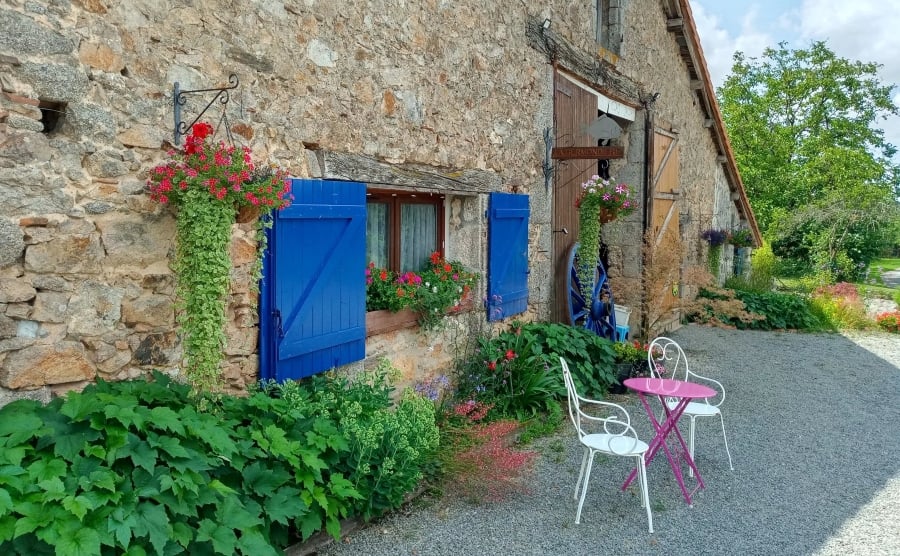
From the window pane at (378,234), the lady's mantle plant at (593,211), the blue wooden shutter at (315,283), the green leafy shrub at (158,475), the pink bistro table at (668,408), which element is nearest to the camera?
the green leafy shrub at (158,475)

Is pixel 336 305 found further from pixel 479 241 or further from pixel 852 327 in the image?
pixel 852 327

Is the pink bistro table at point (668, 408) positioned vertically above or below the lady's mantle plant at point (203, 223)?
below

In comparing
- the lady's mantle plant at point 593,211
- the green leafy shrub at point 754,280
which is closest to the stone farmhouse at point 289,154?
the lady's mantle plant at point 593,211

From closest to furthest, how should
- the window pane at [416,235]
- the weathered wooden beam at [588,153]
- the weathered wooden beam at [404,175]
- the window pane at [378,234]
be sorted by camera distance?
1. the weathered wooden beam at [404,175]
2. the window pane at [378,234]
3. the window pane at [416,235]
4. the weathered wooden beam at [588,153]

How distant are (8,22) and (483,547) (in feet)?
10.5

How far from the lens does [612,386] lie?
7.06m

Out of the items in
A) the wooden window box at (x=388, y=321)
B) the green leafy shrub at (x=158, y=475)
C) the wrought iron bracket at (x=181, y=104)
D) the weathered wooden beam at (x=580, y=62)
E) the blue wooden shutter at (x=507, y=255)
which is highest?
the weathered wooden beam at (x=580, y=62)

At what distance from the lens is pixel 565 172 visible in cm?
802

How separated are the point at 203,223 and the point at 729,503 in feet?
11.3

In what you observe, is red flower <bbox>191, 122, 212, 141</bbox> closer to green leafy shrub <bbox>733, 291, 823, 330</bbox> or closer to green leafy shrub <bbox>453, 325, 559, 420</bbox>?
green leafy shrub <bbox>453, 325, 559, 420</bbox>

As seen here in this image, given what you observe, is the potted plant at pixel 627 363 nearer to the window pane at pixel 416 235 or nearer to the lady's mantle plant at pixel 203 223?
the window pane at pixel 416 235

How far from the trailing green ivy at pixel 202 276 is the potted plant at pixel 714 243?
10.8 metres

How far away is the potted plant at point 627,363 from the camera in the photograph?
23.3 ft

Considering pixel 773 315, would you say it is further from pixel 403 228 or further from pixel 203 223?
pixel 203 223
